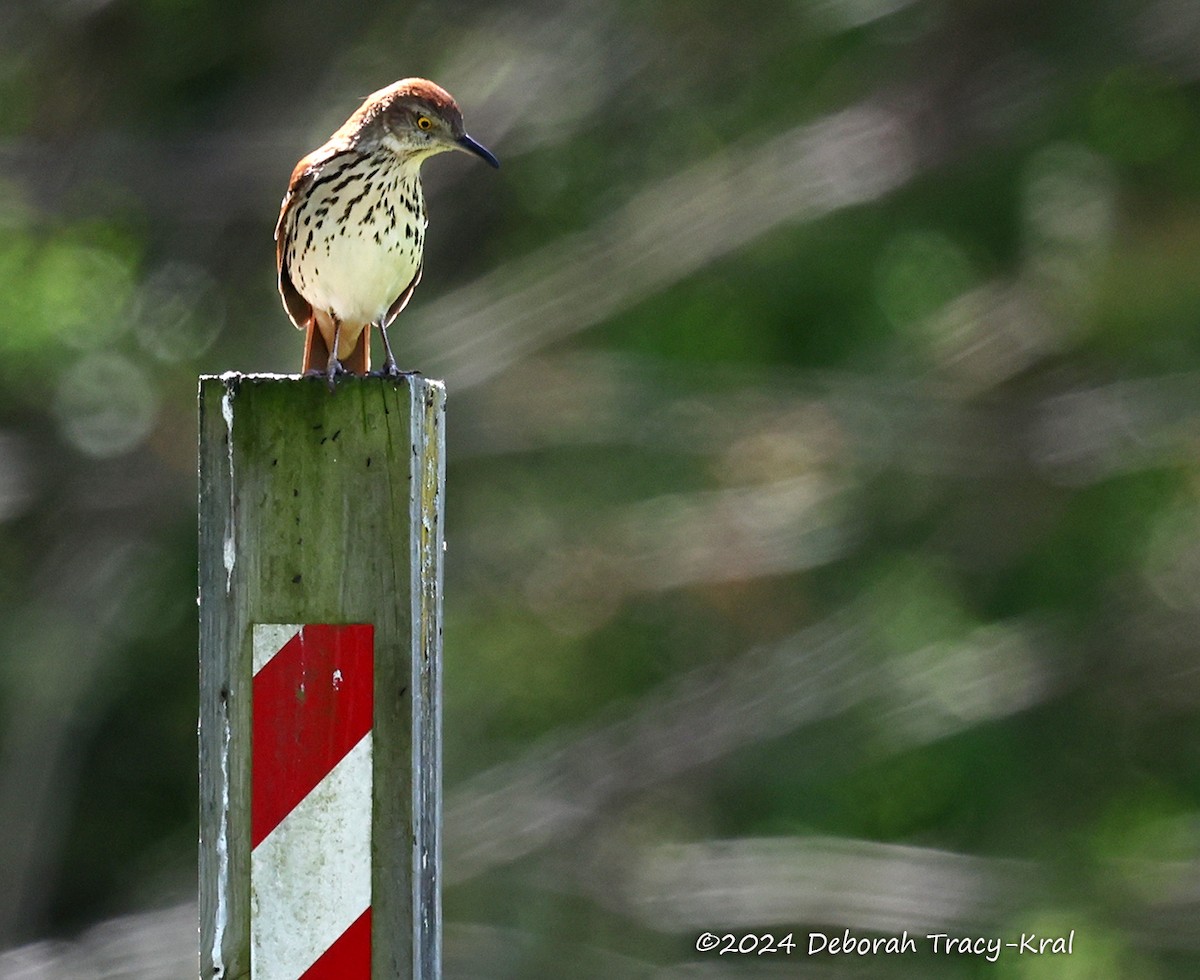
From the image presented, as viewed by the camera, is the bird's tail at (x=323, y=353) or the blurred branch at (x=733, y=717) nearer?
the bird's tail at (x=323, y=353)

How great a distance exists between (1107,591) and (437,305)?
407 centimetres

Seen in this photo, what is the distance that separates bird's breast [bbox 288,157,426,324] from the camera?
3.99 meters

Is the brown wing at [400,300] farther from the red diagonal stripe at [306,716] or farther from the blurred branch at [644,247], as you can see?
the blurred branch at [644,247]

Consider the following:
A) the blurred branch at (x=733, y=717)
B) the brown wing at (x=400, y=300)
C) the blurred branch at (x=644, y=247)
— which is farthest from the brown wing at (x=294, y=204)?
the blurred branch at (x=733, y=717)

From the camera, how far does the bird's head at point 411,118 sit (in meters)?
4.10

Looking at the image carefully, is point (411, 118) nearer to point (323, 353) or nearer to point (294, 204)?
point (294, 204)

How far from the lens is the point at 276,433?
2.39 m

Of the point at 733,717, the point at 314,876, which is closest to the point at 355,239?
the point at 314,876

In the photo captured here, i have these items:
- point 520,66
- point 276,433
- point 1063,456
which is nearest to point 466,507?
point 520,66

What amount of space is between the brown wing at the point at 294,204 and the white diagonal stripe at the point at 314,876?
6.56 feet

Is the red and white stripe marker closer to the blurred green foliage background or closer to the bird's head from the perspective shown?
the bird's head

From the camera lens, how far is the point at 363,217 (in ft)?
13.1

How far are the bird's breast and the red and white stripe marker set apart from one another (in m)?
1.74

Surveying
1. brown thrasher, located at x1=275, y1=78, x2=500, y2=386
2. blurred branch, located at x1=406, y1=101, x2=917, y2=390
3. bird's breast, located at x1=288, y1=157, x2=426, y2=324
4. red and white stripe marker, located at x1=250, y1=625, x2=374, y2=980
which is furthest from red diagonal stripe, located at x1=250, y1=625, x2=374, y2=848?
blurred branch, located at x1=406, y1=101, x2=917, y2=390
